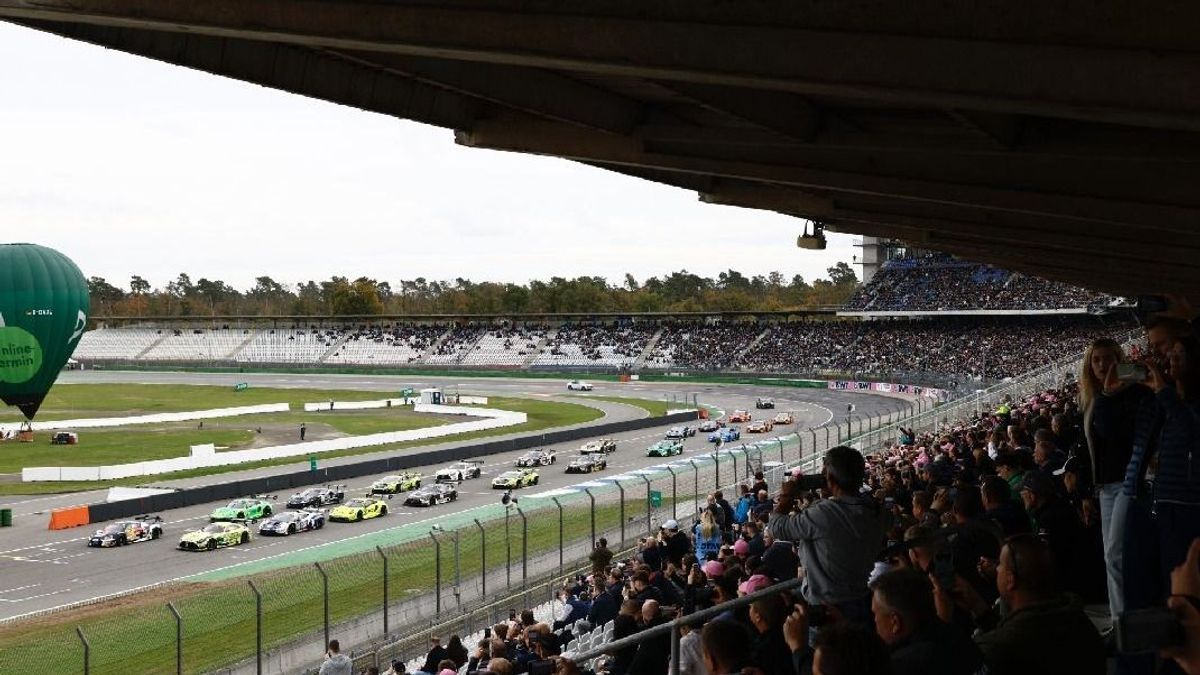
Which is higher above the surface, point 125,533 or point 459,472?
point 459,472

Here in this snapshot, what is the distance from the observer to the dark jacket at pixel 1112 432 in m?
6.30

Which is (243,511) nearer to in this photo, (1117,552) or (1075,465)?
(1075,465)

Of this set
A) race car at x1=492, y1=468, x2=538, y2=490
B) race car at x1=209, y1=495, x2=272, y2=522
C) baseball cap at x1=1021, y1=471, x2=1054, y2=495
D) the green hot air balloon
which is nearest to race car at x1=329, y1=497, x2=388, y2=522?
race car at x1=209, y1=495, x2=272, y2=522

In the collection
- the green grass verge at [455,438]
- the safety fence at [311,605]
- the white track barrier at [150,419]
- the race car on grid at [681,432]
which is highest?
the safety fence at [311,605]

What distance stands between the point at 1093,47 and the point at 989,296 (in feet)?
305

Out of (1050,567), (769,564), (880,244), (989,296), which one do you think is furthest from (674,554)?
(880,244)

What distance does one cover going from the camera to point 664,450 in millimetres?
52906

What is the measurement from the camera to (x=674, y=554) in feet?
46.1

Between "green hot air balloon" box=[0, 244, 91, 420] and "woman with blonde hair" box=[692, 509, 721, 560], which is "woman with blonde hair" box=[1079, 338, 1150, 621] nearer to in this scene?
"woman with blonde hair" box=[692, 509, 721, 560]

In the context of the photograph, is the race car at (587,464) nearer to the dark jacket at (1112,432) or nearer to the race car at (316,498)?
the race car at (316,498)

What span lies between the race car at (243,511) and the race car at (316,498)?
1170 mm

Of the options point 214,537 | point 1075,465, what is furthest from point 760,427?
point 1075,465

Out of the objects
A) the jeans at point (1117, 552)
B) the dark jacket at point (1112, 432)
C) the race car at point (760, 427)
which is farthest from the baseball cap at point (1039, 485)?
the race car at point (760, 427)

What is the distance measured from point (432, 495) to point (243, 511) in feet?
21.0
